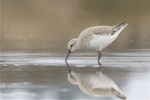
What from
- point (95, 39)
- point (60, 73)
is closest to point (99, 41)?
point (95, 39)

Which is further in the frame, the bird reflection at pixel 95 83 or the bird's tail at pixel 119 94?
the bird reflection at pixel 95 83

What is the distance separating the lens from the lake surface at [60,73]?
9.95m

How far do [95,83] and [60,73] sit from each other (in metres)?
1.44

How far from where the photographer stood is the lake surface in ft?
32.7

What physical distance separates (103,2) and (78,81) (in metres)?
17.6

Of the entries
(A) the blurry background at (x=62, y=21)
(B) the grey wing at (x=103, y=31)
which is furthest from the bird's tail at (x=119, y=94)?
(A) the blurry background at (x=62, y=21)

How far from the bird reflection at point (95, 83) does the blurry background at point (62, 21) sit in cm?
431

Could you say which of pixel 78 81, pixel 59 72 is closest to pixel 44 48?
pixel 59 72

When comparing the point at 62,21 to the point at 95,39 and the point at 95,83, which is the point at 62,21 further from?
the point at 95,83

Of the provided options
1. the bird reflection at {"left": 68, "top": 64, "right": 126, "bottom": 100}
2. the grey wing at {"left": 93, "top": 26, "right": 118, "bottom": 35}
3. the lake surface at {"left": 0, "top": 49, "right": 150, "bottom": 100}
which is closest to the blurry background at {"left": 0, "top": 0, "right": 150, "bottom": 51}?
the lake surface at {"left": 0, "top": 49, "right": 150, "bottom": 100}

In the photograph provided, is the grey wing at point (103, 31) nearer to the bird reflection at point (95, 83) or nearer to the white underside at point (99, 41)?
the white underside at point (99, 41)

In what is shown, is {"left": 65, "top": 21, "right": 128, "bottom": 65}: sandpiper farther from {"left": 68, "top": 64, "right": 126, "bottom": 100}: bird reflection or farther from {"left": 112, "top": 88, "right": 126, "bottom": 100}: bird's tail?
{"left": 112, "top": 88, "right": 126, "bottom": 100}: bird's tail

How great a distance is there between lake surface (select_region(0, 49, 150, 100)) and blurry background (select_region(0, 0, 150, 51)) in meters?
1.51

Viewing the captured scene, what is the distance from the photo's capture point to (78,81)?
11.2m
